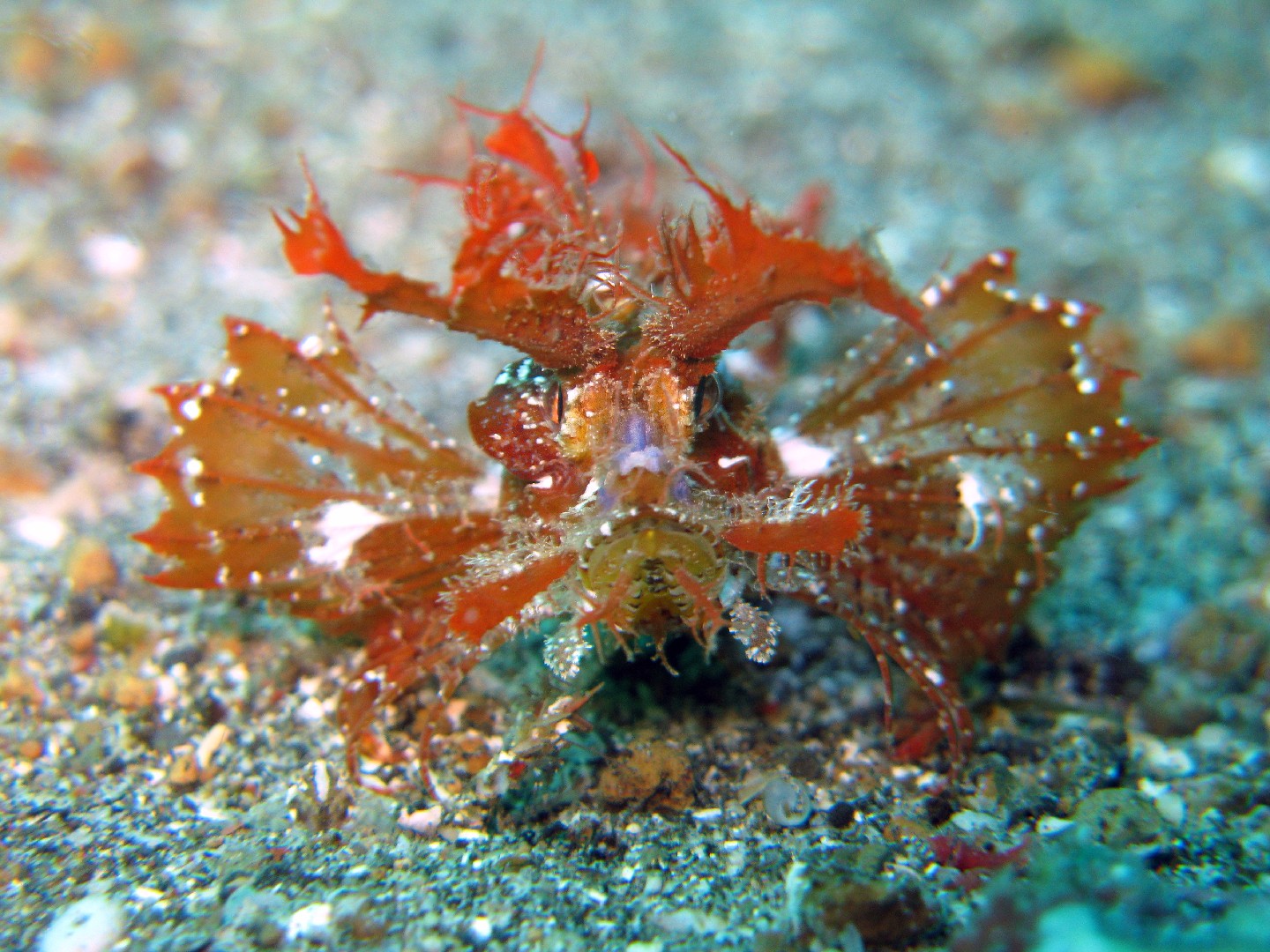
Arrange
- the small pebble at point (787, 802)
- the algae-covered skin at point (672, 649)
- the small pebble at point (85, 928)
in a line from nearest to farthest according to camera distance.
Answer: the small pebble at point (85, 928) < the algae-covered skin at point (672, 649) < the small pebble at point (787, 802)

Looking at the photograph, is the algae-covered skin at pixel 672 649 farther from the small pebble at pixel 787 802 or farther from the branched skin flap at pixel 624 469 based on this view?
the branched skin flap at pixel 624 469

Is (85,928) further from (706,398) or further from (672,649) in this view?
(706,398)

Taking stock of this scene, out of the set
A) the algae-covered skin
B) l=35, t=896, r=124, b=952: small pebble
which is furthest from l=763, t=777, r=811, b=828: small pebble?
l=35, t=896, r=124, b=952: small pebble

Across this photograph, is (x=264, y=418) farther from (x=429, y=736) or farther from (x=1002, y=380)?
(x=1002, y=380)

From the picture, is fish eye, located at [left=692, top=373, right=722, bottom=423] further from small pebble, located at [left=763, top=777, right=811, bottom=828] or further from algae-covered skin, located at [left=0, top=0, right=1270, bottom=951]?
small pebble, located at [left=763, top=777, right=811, bottom=828]

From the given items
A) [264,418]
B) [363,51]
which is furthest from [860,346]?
[363,51]

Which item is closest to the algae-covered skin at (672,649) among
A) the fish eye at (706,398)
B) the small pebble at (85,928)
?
the small pebble at (85,928)
